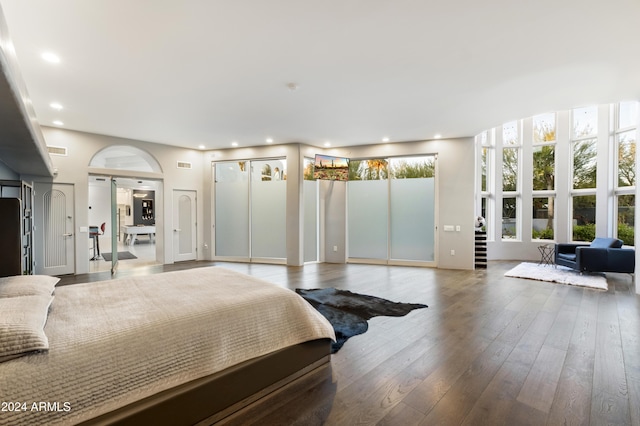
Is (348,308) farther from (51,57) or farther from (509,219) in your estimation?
(509,219)

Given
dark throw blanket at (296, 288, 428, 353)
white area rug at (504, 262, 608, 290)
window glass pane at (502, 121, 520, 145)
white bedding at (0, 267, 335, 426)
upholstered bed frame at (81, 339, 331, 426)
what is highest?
window glass pane at (502, 121, 520, 145)

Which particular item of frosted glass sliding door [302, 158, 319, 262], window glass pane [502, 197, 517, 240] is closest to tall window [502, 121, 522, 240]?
window glass pane [502, 197, 517, 240]

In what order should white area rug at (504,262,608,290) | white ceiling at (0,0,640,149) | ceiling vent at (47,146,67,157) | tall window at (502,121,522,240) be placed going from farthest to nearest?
tall window at (502,121,522,240) < ceiling vent at (47,146,67,157) < white area rug at (504,262,608,290) < white ceiling at (0,0,640,149)

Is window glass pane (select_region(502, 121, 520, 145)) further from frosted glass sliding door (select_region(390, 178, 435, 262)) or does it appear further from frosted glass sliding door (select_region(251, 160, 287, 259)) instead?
frosted glass sliding door (select_region(251, 160, 287, 259))

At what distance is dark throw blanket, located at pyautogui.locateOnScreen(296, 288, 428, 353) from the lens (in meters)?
3.53

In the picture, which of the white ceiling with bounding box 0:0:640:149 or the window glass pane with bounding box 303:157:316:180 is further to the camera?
the window glass pane with bounding box 303:157:316:180

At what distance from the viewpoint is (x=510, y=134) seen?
30.5ft

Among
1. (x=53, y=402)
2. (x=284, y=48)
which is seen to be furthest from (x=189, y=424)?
(x=284, y=48)

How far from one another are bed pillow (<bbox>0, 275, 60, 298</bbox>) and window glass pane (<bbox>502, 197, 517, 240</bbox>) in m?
10.2

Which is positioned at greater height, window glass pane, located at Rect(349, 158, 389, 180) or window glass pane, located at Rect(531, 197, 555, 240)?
window glass pane, located at Rect(349, 158, 389, 180)

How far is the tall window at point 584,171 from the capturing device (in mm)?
8219

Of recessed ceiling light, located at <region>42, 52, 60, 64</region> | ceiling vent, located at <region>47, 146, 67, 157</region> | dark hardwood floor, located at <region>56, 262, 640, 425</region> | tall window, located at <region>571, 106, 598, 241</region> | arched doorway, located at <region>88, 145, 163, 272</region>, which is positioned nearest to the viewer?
dark hardwood floor, located at <region>56, 262, 640, 425</region>

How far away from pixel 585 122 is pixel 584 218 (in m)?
2.60

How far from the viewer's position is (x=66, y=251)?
261 inches
